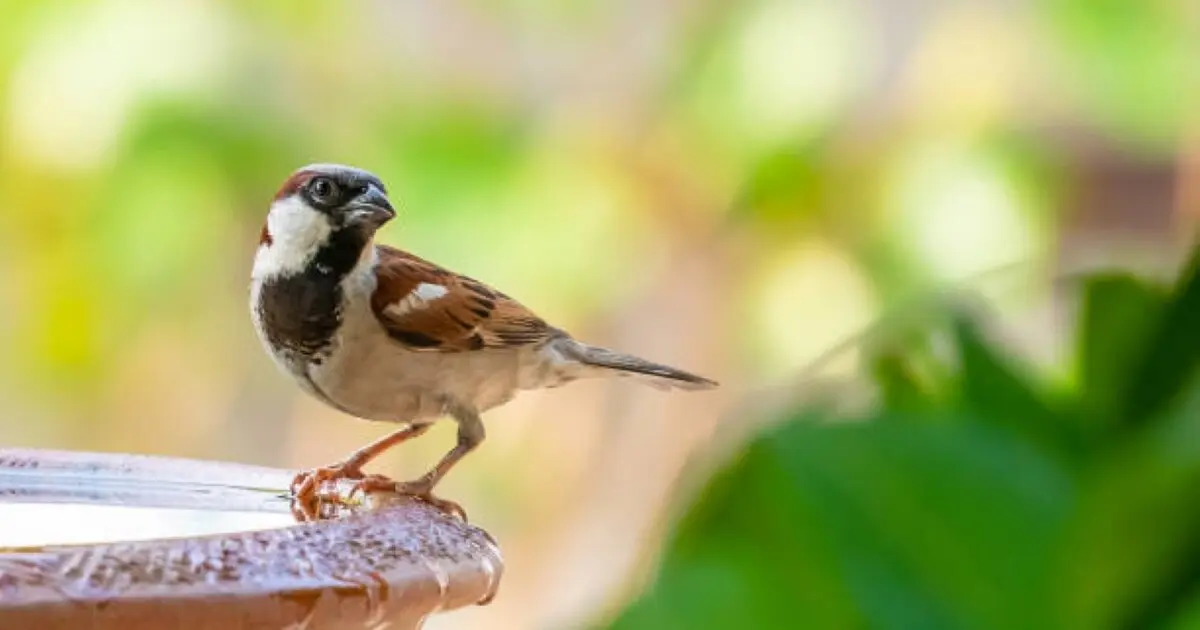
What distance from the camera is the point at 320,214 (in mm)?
734

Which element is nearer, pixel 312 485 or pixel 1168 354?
pixel 1168 354

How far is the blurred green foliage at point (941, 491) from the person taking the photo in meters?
0.51

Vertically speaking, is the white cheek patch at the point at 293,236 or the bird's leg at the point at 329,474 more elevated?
the white cheek patch at the point at 293,236

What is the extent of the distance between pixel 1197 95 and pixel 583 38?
2.47 ft

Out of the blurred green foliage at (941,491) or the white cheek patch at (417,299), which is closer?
the blurred green foliage at (941,491)

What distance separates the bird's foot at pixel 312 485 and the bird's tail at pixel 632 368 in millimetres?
156

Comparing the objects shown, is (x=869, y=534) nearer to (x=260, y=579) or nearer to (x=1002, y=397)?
(x=1002, y=397)

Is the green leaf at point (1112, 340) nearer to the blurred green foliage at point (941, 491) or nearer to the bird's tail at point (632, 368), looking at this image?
the blurred green foliage at point (941, 491)

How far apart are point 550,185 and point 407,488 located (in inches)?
43.2

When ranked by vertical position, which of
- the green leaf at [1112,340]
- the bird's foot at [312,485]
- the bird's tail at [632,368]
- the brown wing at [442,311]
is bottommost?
the bird's foot at [312,485]

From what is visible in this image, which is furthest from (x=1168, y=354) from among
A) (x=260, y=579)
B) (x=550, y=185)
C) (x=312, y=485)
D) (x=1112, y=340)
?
(x=550, y=185)

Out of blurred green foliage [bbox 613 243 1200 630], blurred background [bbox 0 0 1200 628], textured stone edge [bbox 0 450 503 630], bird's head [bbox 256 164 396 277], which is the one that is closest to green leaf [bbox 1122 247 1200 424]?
blurred green foliage [bbox 613 243 1200 630]

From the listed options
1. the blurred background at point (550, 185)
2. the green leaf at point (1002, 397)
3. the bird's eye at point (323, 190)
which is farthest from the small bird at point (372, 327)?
the blurred background at point (550, 185)

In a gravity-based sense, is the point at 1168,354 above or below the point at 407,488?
above
